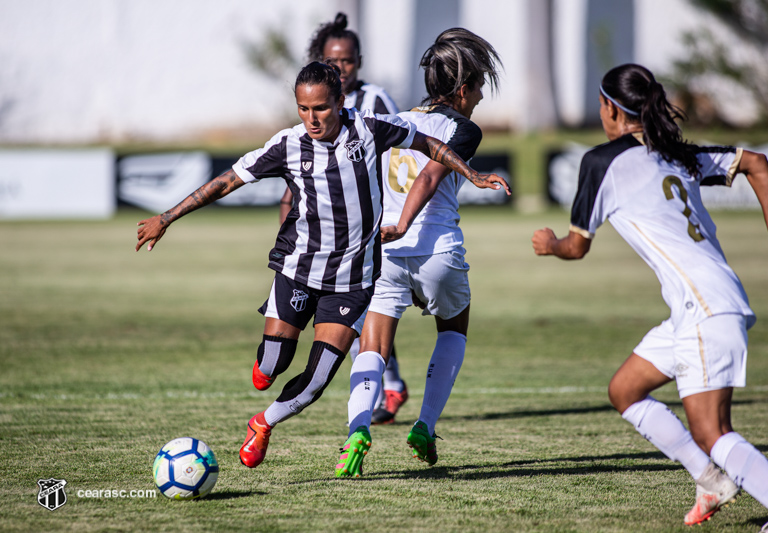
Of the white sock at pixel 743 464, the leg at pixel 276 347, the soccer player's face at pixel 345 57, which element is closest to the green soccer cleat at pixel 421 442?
the leg at pixel 276 347

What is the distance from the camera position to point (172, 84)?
3544 cm

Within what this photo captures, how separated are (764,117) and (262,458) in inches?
1372

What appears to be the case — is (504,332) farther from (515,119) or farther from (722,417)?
(515,119)

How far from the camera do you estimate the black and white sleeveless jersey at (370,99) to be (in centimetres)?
586

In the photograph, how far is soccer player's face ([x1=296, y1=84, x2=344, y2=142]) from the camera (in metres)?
3.96

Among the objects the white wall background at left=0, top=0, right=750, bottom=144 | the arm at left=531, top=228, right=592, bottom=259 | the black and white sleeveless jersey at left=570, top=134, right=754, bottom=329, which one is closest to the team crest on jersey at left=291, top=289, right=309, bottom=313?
the arm at left=531, top=228, right=592, bottom=259

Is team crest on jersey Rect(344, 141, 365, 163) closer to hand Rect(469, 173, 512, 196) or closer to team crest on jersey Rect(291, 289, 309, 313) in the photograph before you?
hand Rect(469, 173, 512, 196)

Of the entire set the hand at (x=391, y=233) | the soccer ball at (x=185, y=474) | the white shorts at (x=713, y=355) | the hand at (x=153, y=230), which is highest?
the hand at (x=153, y=230)

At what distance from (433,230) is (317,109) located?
3.08 ft

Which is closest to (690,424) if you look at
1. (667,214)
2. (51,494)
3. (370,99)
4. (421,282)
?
(667,214)

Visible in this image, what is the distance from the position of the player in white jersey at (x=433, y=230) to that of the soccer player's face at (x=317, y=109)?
0.57 meters

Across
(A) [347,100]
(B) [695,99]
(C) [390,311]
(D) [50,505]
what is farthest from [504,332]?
(B) [695,99]

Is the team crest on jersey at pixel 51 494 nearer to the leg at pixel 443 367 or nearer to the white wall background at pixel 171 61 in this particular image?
the leg at pixel 443 367

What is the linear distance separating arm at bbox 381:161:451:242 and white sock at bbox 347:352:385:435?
2.00 feet
